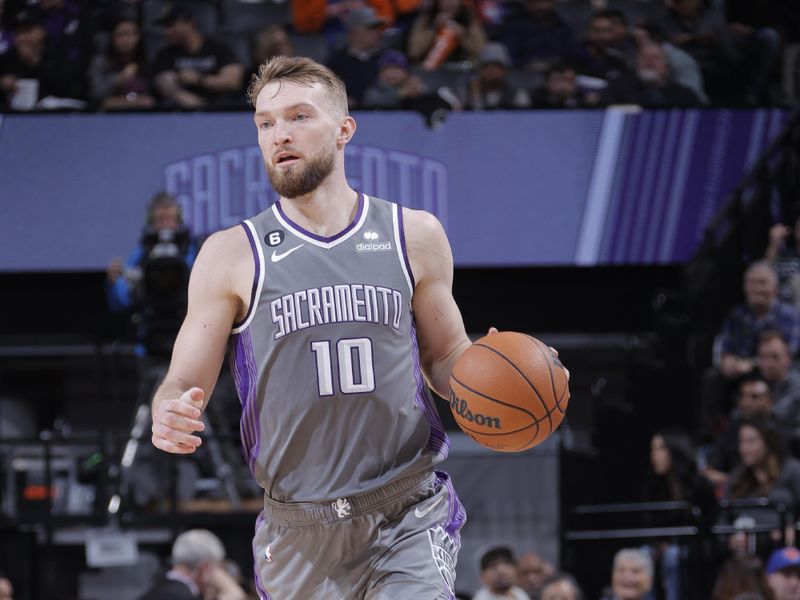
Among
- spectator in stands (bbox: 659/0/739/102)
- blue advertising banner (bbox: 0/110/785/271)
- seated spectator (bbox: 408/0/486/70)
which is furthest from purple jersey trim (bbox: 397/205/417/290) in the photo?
spectator in stands (bbox: 659/0/739/102)

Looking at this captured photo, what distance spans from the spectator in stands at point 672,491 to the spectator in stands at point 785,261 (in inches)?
57.9

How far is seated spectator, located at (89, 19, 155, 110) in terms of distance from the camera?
41.4 feet

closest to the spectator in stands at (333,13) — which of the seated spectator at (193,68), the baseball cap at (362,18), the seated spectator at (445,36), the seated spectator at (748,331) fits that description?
the baseball cap at (362,18)

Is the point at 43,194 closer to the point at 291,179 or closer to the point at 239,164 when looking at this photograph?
the point at 239,164

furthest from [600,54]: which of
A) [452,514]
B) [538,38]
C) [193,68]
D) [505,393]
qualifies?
[505,393]

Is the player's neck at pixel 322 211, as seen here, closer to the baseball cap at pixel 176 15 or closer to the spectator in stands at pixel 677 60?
the baseball cap at pixel 176 15

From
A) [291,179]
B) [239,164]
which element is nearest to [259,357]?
[291,179]

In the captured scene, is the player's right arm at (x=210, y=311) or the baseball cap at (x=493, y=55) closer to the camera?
the player's right arm at (x=210, y=311)

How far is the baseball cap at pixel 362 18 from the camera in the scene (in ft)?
42.3

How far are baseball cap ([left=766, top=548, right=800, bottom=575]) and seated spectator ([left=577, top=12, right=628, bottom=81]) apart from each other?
577cm

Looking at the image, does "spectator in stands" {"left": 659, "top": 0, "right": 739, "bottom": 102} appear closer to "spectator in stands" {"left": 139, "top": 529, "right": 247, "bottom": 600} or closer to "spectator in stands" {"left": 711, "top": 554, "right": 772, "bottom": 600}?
"spectator in stands" {"left": 711, "top": 554, "right": 772, "bottom": 600}

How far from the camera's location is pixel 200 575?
8.91 meters

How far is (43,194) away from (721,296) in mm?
6266

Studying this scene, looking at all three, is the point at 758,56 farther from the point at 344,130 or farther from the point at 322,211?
the point at 322,211
